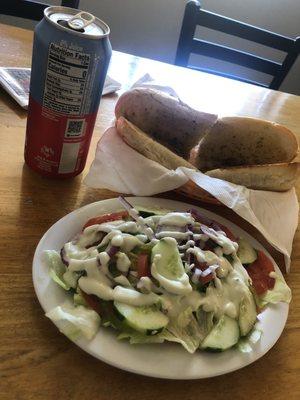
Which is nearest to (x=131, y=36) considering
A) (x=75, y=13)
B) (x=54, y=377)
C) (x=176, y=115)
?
(x=176, y=115)

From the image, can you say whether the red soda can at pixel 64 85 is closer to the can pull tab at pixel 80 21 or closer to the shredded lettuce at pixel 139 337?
the can pull tab at pixel 80 21

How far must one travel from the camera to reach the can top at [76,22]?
0.68 metres

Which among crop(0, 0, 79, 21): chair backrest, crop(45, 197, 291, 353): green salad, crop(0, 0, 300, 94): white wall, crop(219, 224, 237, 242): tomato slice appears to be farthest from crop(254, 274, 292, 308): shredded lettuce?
crop(0, 0, 300, 94): white wall

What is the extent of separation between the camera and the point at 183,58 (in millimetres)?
1685

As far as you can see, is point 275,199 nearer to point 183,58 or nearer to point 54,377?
point 54,377

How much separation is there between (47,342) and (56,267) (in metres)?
0.10

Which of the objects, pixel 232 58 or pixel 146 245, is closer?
pixel 146 245

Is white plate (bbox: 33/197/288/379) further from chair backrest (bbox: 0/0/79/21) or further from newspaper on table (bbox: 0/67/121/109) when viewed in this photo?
chair backrest (bbox: 0/0/79/21)

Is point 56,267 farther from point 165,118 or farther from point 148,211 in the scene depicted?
point 165,118

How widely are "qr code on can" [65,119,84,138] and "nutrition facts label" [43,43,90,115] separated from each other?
0.02 m

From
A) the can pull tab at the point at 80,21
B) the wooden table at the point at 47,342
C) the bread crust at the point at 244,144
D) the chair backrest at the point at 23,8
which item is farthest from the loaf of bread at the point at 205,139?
the chair backrest at the point at 23,8

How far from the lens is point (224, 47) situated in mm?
1707

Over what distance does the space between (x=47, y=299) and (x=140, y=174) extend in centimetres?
35

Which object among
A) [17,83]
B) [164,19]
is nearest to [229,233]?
[17,83]
